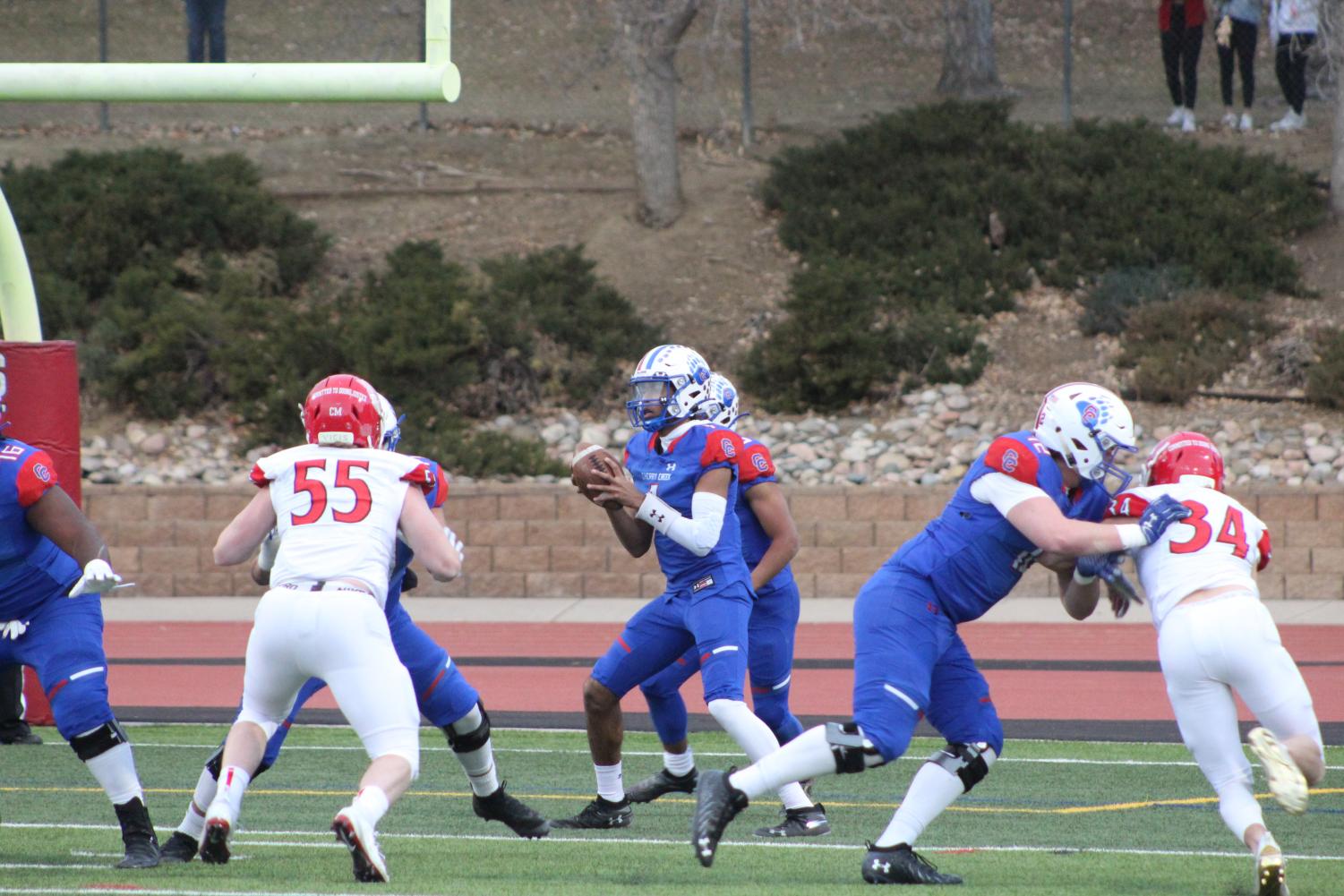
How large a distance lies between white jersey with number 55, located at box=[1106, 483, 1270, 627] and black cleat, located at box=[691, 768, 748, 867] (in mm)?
1516

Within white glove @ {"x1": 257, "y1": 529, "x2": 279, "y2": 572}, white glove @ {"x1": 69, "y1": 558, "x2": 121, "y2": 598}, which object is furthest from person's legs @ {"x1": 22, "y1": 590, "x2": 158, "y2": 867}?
white glove @ {"x1": 257, "y1": 529, "x2": 279, "y2": 572}

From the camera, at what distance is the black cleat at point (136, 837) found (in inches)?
235

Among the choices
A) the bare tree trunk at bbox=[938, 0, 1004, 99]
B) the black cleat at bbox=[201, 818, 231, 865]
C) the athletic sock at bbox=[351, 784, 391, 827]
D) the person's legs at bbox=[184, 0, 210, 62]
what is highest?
the bare tree trunk at bbox=[938, 0, 1004, 99]

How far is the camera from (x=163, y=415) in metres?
18.7

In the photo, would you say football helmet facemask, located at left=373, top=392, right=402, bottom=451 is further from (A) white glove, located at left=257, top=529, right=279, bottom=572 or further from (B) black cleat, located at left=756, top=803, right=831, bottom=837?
(B) black cleat, located at left=756, top=803, right=831, bottom=837

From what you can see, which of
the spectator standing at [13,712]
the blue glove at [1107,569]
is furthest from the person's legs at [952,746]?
the spectator standing at [13,712]

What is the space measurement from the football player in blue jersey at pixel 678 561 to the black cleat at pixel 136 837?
1.75 metres

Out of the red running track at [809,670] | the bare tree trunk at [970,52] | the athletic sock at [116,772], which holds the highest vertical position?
the bare tree trunk at [970,52]

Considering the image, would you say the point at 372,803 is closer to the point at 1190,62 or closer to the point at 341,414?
the point at 341,414

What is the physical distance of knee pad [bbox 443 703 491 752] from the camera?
252 inches

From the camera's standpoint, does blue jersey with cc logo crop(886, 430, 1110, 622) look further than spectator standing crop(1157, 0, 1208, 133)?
No

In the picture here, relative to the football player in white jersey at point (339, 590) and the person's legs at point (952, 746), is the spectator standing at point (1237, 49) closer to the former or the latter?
the person's legs at point (952, 746)

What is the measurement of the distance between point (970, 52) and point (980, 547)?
2052 centimetres

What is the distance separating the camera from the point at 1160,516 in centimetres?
569
